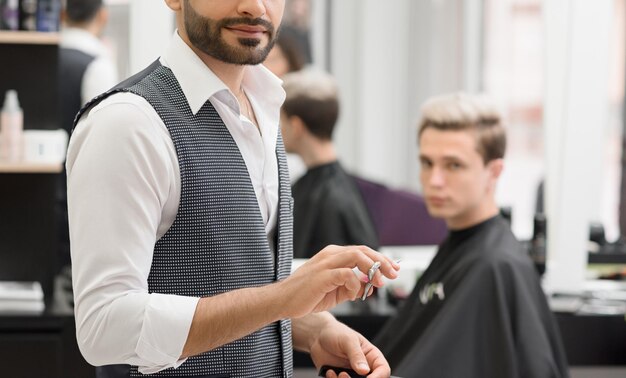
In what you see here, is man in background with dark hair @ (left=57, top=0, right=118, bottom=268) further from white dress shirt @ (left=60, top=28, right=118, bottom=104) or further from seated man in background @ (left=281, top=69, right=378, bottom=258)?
seated man in background @ (left=281, top=69, right=378, bottom=258)

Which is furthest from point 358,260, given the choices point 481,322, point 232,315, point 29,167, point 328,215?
point 328,215

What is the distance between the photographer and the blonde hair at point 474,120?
3122 millimetres

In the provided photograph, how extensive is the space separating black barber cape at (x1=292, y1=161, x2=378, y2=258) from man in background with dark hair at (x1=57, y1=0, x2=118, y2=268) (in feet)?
2.79

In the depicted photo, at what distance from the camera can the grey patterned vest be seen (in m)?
1.53

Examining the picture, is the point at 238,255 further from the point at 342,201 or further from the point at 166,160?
the point at 342,201

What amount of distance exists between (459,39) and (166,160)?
14.8 feet

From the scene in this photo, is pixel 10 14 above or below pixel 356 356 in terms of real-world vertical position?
above

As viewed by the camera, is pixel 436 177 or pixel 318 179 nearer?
pixel 436 177

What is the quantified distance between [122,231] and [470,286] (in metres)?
1.68

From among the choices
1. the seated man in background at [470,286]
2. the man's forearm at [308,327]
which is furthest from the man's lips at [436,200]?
the man's forearm at [308,327]

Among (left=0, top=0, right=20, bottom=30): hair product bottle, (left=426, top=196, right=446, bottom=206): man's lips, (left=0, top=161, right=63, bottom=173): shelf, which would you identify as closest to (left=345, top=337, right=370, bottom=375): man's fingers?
(left=426, top=196, right=446, bottom=206): man's lips

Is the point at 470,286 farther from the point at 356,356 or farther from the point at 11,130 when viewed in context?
the point at 11,130

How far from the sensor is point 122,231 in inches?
55.2

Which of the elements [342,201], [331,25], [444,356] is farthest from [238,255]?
[331,25]
